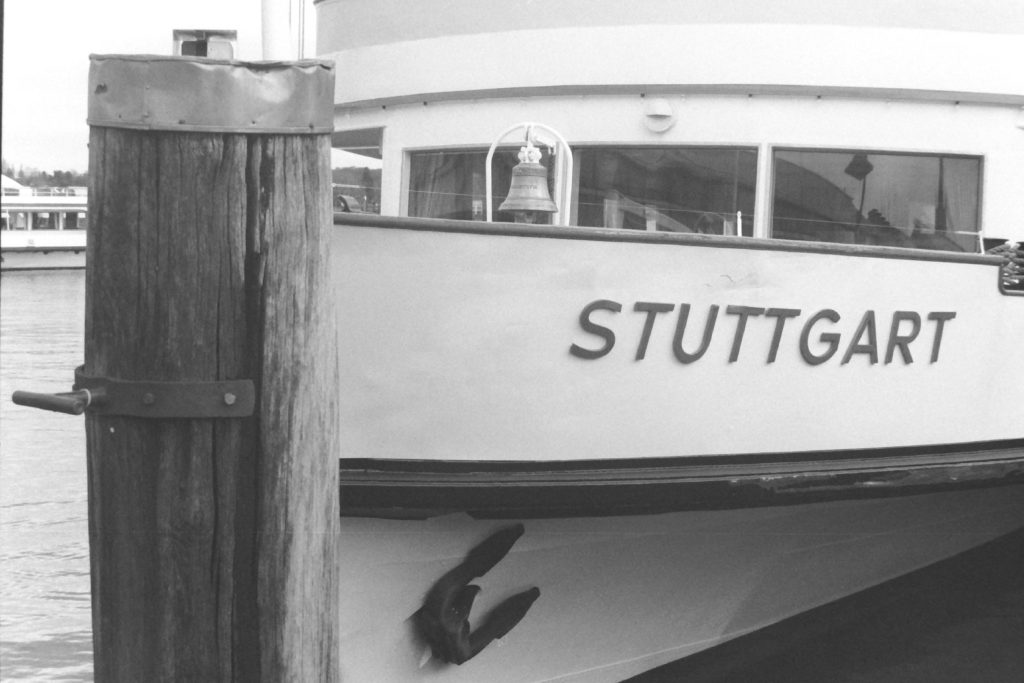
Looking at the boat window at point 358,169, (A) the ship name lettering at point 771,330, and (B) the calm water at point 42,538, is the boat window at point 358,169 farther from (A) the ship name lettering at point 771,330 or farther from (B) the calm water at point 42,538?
(B) the calm water at point 42,538

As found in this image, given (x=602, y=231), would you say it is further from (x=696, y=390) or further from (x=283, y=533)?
(x=283, y=533)

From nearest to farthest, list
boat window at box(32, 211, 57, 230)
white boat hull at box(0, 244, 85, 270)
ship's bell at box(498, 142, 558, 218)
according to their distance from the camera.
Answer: ship's bell at box(498, 142, 558, 218), white boat hull at box(0, 244, 85, 270), boat window at box(32, 211, 57, 230)

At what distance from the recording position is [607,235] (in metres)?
4.14

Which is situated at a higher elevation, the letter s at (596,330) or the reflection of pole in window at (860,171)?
the reflection of pole in window at (860,171)

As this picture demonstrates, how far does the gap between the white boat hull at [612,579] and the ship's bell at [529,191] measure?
1.08 meters

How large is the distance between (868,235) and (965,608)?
120 inches

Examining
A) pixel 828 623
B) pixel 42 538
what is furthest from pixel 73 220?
pixel 828 623

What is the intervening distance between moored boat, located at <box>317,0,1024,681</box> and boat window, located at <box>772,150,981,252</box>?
0.01 metres

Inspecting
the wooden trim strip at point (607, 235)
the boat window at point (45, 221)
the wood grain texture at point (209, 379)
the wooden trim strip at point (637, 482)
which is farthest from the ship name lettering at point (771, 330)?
the boat window at point (45, 221)

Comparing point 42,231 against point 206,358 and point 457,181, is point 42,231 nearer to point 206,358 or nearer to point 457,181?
point 457,181

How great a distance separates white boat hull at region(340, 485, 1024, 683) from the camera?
4.43 m

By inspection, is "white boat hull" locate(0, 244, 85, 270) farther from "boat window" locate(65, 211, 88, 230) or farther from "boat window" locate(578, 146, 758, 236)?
"boat window" locate(578, 146, 758, 236)

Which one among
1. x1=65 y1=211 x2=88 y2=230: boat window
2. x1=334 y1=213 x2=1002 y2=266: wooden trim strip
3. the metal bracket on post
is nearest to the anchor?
x1=334 y1=213 x2=1002 y2=266: wooden trim strip

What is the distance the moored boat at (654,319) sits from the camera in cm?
415
